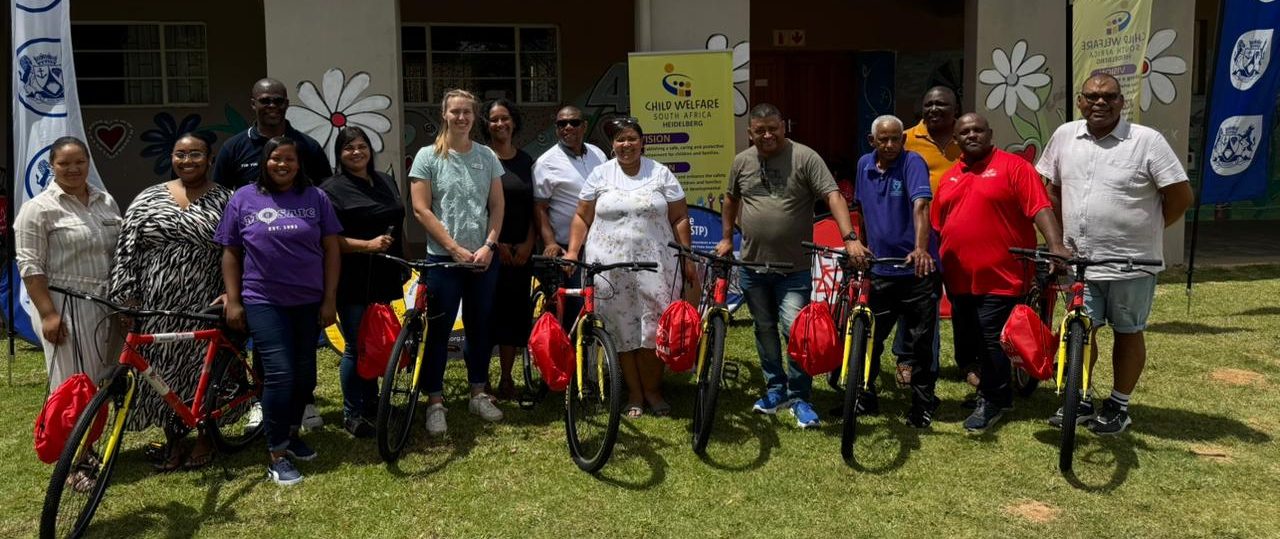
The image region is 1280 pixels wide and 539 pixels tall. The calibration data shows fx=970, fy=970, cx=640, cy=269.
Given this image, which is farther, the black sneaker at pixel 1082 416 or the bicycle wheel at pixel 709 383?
the black sneaker at pixel 1082 416

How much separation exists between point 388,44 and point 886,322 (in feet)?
16.7

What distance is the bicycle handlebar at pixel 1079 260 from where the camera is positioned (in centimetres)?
425

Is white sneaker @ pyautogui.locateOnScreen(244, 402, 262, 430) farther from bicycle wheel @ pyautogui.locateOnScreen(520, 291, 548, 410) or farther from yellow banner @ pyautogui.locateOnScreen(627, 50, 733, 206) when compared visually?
yellow banner @ pyautogui.locateOnScreen(627, 50, 733, 206)

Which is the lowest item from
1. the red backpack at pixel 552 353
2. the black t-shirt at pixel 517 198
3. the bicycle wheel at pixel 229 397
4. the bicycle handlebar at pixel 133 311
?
the bicycle wheel at pixel 229 397

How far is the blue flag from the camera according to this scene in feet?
24.7

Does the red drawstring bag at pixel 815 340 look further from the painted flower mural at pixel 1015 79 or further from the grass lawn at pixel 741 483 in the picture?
the painted flower mural at pixel 1015 79

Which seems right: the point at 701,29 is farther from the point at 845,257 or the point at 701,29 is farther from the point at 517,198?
the point at 845,257

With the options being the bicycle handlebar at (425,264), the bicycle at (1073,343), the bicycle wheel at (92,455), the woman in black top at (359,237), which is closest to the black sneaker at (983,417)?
the bicycle at (1073,343)

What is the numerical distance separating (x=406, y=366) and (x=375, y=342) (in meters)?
0.18

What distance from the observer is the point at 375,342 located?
4469 millimetres

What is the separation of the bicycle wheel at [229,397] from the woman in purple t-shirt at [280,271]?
0.76 feet

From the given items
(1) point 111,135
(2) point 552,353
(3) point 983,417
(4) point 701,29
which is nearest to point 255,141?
(2) point 552,353

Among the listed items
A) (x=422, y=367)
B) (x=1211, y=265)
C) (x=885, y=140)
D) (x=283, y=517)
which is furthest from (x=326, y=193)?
(x=1211, y=265)

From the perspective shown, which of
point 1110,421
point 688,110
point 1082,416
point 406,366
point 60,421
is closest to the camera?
point 60,421
